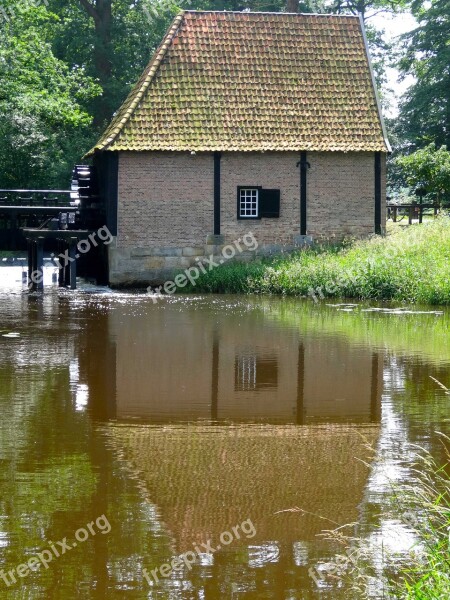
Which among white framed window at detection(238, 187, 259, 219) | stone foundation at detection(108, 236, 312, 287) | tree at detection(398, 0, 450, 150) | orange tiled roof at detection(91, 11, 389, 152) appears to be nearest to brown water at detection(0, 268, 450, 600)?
stone foundation at detection(108, 236, 312, 287)

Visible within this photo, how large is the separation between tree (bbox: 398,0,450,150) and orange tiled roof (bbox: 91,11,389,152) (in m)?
15.5

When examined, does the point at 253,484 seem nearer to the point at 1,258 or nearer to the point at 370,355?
the point at 370,355

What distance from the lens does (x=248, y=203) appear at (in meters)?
30.0

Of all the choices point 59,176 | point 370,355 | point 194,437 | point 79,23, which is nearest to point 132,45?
point 79,23

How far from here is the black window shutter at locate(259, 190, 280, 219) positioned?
98.0ft

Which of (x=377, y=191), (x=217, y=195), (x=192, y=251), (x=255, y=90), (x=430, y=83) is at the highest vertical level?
(x=430, y=83)

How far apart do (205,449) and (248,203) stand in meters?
19.8

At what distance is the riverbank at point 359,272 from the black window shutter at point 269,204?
1265 millimetres

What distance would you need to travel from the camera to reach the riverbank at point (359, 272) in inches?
1004

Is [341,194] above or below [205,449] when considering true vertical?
above

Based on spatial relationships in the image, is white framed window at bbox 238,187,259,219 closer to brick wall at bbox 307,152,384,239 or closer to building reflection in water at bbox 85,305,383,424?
brick wall at bbox 307,152,384,239

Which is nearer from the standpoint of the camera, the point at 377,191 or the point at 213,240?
the point at 213,240

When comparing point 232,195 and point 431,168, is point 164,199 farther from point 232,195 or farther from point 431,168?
point 431,168

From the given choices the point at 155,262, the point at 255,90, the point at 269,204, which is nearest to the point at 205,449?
the point at 155,262
